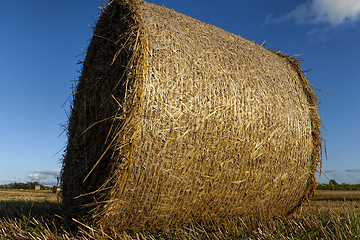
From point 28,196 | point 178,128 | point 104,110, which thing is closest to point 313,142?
point 178,128

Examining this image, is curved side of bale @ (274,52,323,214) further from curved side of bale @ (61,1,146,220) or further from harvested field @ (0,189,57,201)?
harvested field @ (0,189,57,201)

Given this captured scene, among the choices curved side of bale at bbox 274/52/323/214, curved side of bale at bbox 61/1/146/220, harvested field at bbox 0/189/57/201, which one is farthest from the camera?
harvested field at bbox 0/189/57/201

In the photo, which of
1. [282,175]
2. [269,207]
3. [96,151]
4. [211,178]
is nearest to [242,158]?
[211,178]

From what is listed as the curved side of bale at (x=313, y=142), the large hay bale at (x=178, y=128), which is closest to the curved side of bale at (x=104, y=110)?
the large hay bale at (x=178, y=128)

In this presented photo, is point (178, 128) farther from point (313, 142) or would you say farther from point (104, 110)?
point (313, 142)

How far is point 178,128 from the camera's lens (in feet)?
8.34

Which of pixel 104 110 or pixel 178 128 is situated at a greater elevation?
pixel 104 110

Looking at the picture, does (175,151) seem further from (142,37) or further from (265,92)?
(265,92)

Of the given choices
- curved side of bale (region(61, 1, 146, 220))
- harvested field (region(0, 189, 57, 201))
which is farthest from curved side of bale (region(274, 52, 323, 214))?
harvested field (region(0, 189, 57, 201))

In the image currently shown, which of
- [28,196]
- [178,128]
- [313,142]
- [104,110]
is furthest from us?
[28,196]

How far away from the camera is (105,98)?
2.94 m

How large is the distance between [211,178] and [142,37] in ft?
5.20

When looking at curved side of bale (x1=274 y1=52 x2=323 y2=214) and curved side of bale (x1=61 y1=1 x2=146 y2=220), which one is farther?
curved side of bale (x1=274 y1=52 x2=323 y2=214)

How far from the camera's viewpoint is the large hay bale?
2.48 meters
